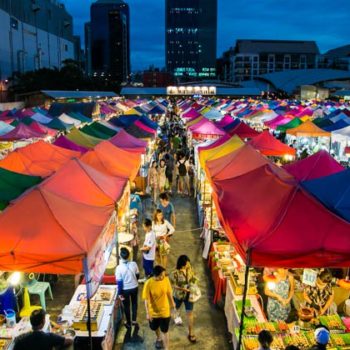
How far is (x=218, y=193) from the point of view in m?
6.89

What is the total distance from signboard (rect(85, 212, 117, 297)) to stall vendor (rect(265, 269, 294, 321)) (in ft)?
7.53

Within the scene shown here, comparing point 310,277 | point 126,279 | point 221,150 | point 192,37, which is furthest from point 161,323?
point 192,37

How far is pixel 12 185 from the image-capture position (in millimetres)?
7422

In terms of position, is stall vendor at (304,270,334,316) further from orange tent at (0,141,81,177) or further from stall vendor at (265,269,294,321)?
orange tent at (0,141,81,177)

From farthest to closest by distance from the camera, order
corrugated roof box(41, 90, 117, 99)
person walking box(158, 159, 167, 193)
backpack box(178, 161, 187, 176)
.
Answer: corrugated roof box(41, 90, 117, 99)
person walking box(158, 159, 167, 193)
backpack box(178, 161, 187, 176)

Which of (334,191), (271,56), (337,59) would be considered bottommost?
(334,191)

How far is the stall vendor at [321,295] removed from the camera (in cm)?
575

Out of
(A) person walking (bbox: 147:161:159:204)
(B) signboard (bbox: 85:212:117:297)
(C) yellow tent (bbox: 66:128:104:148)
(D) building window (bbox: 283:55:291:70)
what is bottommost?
(A) person walking (bbox: 147:161:159:204)

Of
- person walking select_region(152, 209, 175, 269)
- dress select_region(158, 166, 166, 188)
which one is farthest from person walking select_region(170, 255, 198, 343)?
dress select_region(158, 166, 166, 188)

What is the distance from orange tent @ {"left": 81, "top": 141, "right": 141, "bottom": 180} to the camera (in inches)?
356

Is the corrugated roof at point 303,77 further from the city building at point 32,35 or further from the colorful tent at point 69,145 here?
the colorful tent at point 69,145

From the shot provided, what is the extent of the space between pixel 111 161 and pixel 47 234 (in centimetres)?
474

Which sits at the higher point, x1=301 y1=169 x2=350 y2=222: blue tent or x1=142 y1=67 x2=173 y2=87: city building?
x1=142 y1=67 x2=173 y2=87: city building

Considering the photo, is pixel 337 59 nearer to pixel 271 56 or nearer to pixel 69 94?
pixel 271 56
